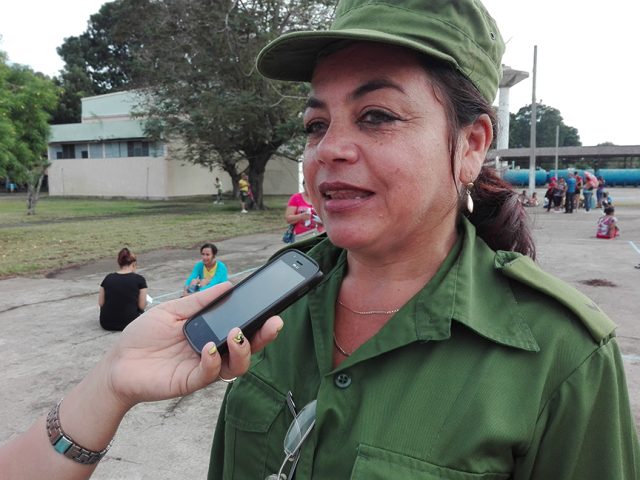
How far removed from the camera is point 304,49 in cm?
142

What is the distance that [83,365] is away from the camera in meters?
4.96

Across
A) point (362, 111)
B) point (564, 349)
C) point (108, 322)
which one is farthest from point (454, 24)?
point (108, 322)

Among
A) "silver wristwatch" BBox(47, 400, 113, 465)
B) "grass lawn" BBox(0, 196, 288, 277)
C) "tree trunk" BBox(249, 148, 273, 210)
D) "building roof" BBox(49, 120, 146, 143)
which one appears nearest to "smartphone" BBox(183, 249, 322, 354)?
"silver wristwatch" BBox(47, 400, 113, 465)

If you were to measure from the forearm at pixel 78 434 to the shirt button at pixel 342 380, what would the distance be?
539mm

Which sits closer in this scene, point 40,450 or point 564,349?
point 564,349

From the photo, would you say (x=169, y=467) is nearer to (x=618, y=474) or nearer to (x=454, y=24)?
(x=618, y=474)

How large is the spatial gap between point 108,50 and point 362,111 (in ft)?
197

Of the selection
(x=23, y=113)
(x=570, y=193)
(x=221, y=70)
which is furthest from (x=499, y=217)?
(x=570, y=193)

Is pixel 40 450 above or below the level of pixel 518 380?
below

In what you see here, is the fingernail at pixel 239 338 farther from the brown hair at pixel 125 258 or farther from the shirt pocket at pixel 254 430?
the brown hair at pixel 125 258

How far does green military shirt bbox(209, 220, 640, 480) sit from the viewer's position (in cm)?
109

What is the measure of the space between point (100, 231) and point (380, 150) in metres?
15.8

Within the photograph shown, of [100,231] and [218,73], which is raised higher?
[218,73]

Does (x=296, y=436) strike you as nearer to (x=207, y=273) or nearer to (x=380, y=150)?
(x=380, y=150)
